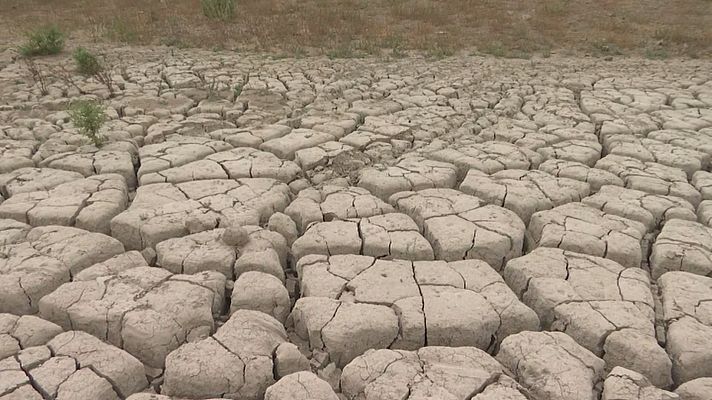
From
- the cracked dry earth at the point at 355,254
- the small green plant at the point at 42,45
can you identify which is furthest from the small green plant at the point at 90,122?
the small green plant at the point at 42,45

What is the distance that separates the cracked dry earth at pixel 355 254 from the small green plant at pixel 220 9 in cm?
462

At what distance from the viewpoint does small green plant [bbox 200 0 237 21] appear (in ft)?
28.6

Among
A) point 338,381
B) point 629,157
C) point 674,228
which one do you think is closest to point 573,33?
point 629,157

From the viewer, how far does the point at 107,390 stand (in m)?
1.69

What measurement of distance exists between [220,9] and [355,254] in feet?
24.8

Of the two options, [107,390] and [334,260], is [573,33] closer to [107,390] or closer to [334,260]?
[334,260]

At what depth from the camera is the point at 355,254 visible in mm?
2518

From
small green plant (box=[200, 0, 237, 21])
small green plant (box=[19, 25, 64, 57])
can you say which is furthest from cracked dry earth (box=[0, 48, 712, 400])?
small green plant (box=[200, 0, 237, 21])

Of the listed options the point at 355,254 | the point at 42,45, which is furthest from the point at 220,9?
the point at 355,254

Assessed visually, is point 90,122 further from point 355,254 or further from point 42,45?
point 42,45

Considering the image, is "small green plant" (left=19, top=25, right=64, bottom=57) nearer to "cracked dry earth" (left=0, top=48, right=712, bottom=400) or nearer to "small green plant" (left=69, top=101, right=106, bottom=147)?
"cracked dry earth" (left=0, top=48, right=712, bottom=400)

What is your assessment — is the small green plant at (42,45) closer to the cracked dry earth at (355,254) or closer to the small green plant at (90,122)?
the cracked dry earth at (355,254)

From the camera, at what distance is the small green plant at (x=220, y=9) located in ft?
28.6

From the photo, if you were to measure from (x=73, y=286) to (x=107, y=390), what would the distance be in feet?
2.09
